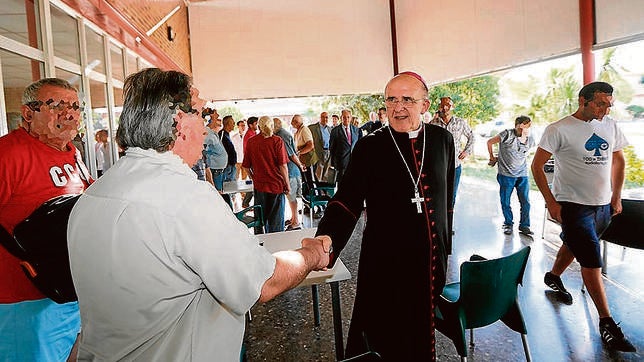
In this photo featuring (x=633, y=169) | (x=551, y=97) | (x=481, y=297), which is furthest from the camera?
(x=551, y=97)

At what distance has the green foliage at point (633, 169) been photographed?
819cm

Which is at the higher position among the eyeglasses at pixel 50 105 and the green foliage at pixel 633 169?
the eyeglasses at pixel 50 105

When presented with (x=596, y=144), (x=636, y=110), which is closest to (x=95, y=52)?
(x=596, y=144)

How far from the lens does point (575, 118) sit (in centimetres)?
304

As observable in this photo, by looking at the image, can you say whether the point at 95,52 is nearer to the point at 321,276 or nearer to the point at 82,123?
the point at 82,123

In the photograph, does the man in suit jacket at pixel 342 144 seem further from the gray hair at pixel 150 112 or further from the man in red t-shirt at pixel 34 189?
the gray hair at pixel 150 112

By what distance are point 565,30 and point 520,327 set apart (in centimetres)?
463

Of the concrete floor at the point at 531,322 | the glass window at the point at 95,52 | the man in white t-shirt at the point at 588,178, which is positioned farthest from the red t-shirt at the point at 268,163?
the man in white t-shirt at the point at 588,178

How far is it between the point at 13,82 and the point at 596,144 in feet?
13.4

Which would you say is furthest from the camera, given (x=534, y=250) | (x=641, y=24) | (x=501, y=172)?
(x=501, y=172)

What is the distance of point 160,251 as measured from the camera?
89 centimetres

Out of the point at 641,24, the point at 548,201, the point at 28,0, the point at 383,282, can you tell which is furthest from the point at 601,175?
the point at 28,0

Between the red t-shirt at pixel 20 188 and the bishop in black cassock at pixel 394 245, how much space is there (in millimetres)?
1202

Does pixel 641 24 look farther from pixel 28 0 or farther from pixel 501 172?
pixel 28 0
